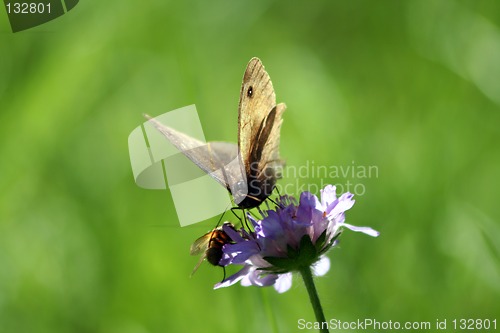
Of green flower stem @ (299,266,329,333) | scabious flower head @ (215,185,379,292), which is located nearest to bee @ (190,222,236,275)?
scabious flower head @ (215,185,379,292)

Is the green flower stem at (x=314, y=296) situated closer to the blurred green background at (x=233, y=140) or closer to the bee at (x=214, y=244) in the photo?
the bee at (x=214, y=244)

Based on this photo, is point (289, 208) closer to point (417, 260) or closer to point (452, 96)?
point (417, 260)

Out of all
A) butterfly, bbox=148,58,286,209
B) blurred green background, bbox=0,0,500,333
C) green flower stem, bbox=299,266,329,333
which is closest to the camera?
green flower stem, bbox=299,266,329,333

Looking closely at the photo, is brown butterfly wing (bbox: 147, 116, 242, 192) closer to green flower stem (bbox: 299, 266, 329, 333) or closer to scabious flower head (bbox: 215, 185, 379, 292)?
scabious flower head (bbox: 215, 185, 379, 292)

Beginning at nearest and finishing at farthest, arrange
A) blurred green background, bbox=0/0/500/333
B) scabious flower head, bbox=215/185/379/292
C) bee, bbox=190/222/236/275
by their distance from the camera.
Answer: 1. scabious flower head, bbox=215/185/379/292
2. bee, bbox=190/222/236/275
3. blurred green background, bbox=0/0/500/333

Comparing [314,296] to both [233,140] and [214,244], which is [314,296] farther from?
[233,140]
